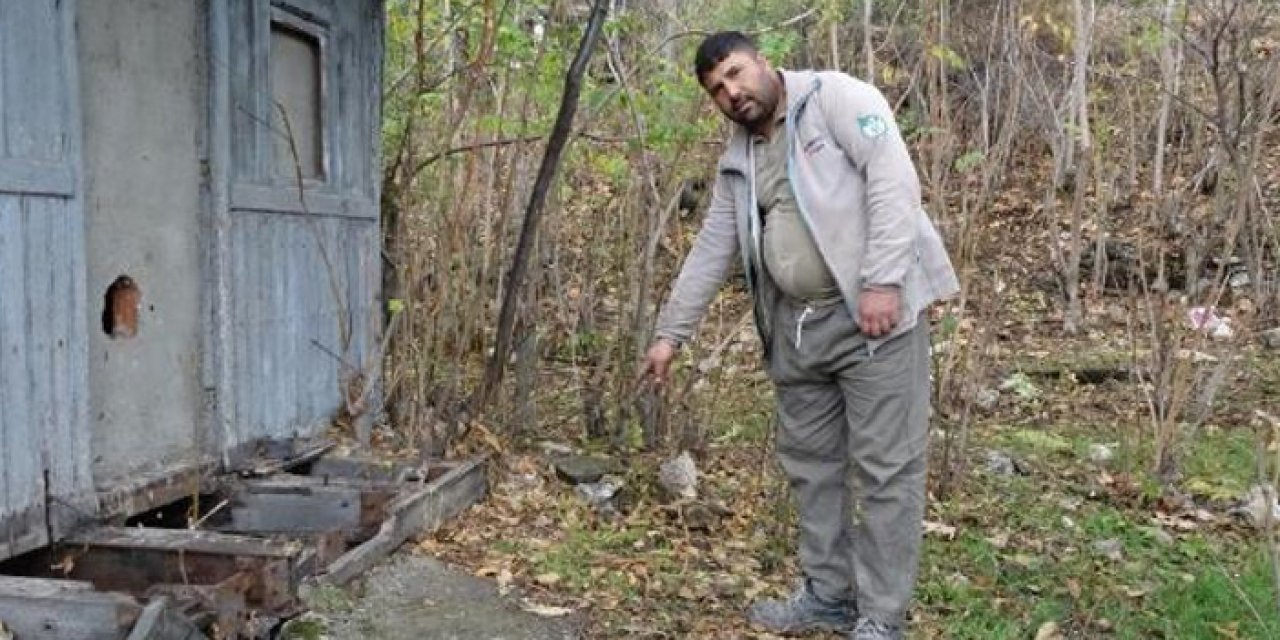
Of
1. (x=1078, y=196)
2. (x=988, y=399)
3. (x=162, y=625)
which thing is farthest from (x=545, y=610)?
(x=1078, y=196)

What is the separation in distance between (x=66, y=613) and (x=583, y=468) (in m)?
2.84

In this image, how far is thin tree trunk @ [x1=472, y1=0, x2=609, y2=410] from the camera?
5.22 metres

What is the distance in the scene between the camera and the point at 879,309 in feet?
10.9

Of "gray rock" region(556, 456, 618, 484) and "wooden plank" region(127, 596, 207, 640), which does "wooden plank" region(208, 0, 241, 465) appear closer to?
"gray rock" region(556, 456, 618, 484)

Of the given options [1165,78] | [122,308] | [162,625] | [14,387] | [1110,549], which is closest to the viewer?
[162,625]

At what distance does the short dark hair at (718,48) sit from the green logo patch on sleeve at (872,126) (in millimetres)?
398

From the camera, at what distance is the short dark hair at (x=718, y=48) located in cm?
346

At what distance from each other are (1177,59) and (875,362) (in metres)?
9.71

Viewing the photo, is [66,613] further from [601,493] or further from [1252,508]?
[1252,508]

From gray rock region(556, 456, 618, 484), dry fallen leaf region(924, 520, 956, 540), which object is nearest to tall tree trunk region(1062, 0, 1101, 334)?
dry fallen leaf region(924, 520, 956, 540)

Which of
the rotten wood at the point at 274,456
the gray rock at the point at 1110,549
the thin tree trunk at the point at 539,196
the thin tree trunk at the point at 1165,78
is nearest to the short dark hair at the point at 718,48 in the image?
the thin tree trunk at the point at 539,196

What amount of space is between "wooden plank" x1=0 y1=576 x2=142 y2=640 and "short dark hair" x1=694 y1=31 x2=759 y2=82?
2.20m

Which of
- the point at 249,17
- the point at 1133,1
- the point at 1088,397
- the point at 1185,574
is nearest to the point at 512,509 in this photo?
the point at 249,17

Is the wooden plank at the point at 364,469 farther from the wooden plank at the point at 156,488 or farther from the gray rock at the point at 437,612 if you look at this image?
the gray rock at the point at 437,612
